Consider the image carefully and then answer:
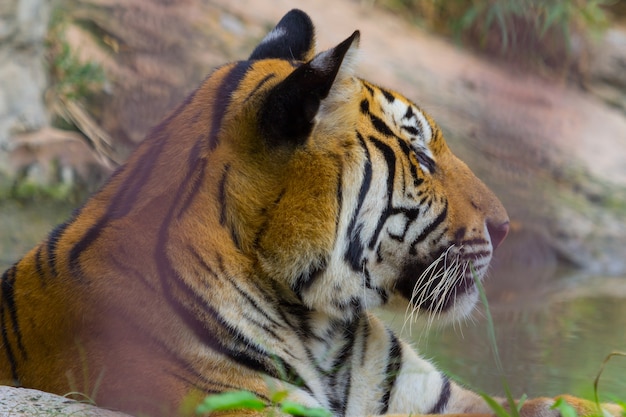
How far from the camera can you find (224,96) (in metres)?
2.17

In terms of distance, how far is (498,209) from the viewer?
8.01ft

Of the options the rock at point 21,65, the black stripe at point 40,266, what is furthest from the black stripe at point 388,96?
the rock at point 21,65

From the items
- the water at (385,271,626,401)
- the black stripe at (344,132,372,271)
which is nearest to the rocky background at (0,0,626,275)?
the water at (385,271,626,401)

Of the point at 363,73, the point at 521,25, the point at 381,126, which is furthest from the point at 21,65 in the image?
the point at 521,25

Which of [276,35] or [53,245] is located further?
[276,35]

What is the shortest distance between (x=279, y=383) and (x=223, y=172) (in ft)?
1.57

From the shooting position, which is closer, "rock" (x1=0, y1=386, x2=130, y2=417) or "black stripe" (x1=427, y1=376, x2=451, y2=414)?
"rock" (x1=0, y1=386, x2=130, y2=417)

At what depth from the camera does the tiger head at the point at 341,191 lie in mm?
2049

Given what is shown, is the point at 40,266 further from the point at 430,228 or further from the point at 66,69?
the point at 66,69

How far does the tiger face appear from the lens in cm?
205

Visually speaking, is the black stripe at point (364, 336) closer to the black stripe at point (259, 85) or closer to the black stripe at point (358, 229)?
the black stripe at point (358, 229)

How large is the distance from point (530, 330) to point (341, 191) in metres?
2.26

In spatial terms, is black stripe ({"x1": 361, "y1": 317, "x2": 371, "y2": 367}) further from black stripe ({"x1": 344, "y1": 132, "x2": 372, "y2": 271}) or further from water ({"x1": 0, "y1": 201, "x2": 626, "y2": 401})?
water ({"x1": 0, "y1": 201, "x2": 626, "y2": 401})

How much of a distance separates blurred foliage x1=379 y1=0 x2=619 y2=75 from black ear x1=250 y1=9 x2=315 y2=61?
13.7ft
